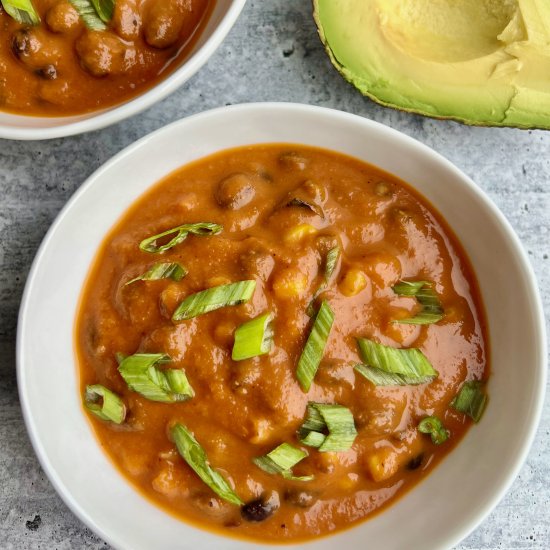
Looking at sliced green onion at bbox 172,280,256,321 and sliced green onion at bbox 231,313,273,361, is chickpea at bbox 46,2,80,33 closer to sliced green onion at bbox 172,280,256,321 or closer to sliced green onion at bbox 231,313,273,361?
sliced green onion at bbox 172,280,256,321

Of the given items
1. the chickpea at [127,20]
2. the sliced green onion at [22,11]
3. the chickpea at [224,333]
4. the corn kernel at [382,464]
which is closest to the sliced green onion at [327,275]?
the chickpea at [224,333]

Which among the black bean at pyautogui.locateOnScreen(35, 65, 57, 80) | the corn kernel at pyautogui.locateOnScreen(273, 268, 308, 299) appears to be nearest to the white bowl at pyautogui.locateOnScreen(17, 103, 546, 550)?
the black bean at pyautogui.locateOnScreen(35, 65, 57, 80)

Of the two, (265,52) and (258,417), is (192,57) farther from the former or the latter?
(258,417)

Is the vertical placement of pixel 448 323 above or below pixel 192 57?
below

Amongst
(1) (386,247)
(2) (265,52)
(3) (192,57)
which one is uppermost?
(3) (192,57)

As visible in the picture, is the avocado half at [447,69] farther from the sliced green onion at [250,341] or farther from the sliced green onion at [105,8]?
the sliced green onion at [250,341]

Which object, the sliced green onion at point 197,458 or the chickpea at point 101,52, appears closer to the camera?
the sliced green onion at point 197,458

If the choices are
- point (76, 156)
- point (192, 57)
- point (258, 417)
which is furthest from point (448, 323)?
point (76, 156)
